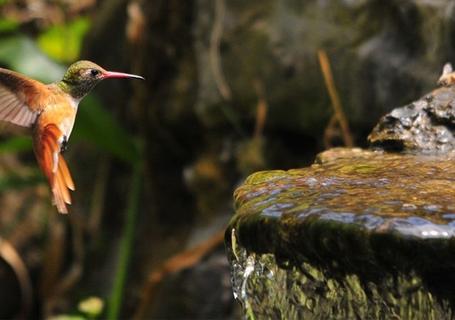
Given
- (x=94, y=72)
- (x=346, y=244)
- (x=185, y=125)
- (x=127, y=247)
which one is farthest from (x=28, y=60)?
(x=346, y=244)

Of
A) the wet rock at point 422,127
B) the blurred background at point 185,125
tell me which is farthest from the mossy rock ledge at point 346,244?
the blurred background at point 185,125

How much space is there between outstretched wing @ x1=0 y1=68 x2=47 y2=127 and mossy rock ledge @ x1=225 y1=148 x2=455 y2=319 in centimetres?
53

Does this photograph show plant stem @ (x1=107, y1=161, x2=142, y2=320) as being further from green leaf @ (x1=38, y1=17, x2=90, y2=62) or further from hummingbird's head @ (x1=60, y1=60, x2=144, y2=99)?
hummingbird's head @ (x1=60, y1=60, x2=144, y2=99)

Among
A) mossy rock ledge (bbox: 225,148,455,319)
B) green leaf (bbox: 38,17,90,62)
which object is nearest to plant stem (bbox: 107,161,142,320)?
green leaf (bbox: 38,17,90,62)

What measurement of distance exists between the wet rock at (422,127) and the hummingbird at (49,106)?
0.63 m

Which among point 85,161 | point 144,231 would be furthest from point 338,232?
point 85,161

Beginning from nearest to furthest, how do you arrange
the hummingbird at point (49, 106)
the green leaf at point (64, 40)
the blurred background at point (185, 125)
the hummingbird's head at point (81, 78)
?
the hummingbird at point (49, 106)
the hummingbird's head at point (81, 78)
the blurred background at point (185, 125)
the green leaf at point (64, 40)

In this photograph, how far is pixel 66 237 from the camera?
484 centimetres

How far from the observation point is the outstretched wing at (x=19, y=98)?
2.05 m

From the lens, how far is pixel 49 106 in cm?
210

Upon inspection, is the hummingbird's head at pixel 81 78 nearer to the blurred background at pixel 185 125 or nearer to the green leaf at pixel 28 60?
the blurred background at pixel 185 125

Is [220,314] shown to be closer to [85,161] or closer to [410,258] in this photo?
[85,161]

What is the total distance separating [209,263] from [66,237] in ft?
4.39

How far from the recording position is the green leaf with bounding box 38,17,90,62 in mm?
5416
